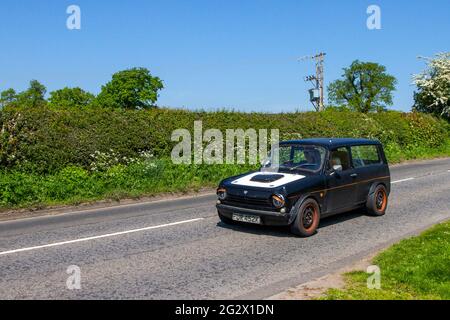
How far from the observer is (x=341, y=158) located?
10.3 m

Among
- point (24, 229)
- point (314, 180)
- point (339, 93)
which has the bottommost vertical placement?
point (24, 229)

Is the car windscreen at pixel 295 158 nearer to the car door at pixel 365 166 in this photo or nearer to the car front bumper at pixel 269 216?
the car door at pixel 365 166

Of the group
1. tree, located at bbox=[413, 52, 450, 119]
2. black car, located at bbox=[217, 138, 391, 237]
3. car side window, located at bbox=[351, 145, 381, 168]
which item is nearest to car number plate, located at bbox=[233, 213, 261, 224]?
black car, located at bbox=[217, 138, 391, 237]

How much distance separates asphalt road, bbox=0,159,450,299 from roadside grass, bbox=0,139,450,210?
160cm

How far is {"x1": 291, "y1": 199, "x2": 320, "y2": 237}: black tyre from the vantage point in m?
8.97

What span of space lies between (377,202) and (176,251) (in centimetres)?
529

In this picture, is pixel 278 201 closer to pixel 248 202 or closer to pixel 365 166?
pixel 248 202

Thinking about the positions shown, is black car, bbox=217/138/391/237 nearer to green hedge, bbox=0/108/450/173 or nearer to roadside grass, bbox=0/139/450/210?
roadside grass, bbox=0/139/450/210

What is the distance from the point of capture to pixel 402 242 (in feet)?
27.0

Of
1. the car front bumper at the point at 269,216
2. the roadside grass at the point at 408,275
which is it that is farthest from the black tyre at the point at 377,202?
the car front bumper at the point at 269,216

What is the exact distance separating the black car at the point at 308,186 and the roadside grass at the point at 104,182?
5.90m

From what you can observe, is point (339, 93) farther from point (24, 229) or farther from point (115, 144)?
point (24, 229)
